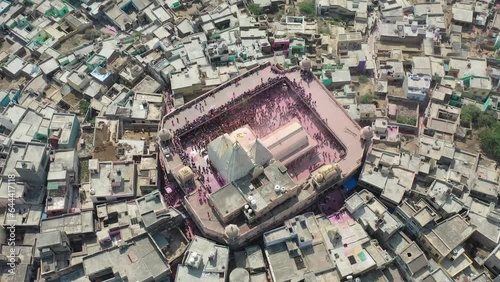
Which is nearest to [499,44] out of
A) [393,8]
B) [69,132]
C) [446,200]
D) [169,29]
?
[393,8]

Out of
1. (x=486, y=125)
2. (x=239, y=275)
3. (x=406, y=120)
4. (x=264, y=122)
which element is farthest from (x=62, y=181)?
(x=486, y=125)

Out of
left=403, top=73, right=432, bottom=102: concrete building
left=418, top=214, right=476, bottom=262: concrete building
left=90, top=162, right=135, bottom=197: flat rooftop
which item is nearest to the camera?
left=418, top=214, right=476, bottom=262: concrete building

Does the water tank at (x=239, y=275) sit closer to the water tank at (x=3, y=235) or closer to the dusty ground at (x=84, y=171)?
the dusty ground at (x=84, y=171)

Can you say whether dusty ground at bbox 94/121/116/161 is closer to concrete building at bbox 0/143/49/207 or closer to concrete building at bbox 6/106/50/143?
concrete building at bbox 0/143/49/207

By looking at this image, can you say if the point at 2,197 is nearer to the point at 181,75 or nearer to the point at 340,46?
the point at 181,75

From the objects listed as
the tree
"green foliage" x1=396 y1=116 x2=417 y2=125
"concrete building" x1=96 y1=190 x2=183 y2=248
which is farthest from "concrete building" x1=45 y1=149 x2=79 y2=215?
the tree

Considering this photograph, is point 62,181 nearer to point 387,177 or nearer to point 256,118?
point 256,118

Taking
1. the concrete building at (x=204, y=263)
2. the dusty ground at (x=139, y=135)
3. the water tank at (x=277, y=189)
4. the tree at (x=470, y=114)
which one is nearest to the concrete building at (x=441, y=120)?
the tree at (x=470, y=114)
